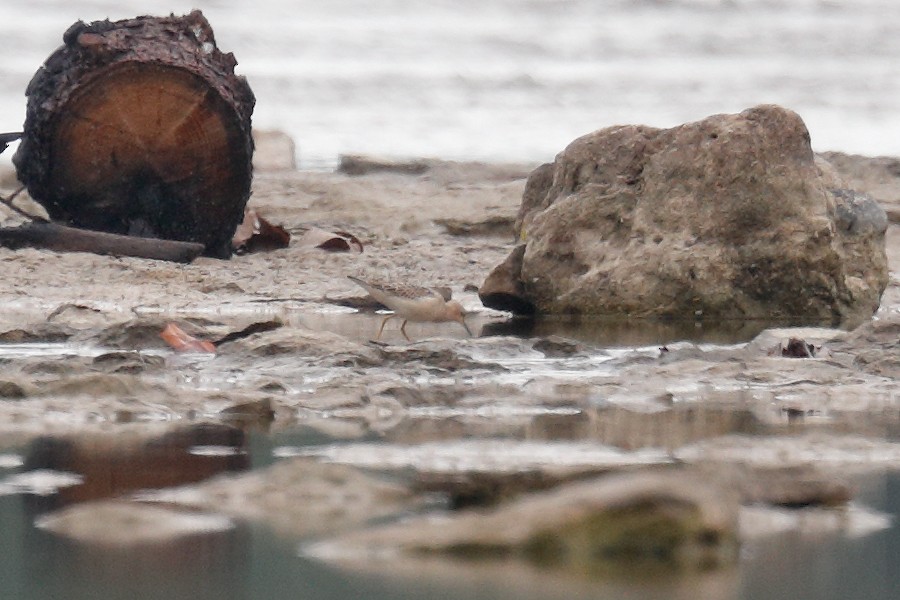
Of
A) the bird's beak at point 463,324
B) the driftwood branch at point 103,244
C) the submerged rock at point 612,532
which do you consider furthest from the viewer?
the driftwood branch at point 103,244

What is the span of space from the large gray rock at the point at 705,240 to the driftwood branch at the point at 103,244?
1.26 m

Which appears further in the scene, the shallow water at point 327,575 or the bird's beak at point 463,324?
the bird's beak at point 463,324

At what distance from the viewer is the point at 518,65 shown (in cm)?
1548

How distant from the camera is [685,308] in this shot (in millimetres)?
5453

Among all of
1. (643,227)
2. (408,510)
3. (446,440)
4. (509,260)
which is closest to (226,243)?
(509,260)

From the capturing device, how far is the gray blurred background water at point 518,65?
13.2 m

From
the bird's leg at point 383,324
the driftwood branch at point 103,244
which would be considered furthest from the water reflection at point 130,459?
the driftwood branch at point 103,244

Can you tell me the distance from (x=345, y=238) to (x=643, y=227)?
1730 mm

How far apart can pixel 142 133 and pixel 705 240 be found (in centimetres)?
226

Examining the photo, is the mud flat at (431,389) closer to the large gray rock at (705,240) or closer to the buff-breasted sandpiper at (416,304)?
the buff-breasted sandpiper at (416,304)

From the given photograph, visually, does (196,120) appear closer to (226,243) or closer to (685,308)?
(226,243)

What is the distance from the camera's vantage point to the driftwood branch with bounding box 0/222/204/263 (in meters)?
6.13

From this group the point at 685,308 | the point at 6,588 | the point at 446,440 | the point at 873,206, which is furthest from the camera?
the point at 873,206

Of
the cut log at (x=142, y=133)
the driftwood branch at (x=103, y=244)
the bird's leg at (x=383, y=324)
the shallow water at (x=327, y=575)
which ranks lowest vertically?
the shallow water at (x=327, y=575)
